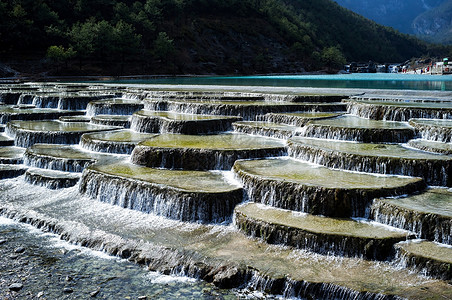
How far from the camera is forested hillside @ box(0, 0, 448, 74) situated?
68188mm

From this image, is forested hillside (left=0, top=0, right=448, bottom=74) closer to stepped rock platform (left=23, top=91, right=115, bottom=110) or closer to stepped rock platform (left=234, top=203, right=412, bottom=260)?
stepped rock platform (left=23, top=91, right=115, bottom=110)

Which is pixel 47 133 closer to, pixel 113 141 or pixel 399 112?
pixel 113 141

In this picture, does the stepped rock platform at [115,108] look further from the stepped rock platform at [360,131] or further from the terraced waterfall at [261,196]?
the stepped rock platform at [360,131]

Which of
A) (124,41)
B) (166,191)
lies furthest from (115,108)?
(124,41)

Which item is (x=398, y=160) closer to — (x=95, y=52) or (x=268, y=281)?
(x=268, y=281)

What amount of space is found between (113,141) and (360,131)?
9.37m

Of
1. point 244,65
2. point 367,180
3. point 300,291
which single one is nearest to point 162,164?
point 367,180

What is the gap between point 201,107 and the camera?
25.7m

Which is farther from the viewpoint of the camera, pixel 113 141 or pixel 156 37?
pixel 156 37

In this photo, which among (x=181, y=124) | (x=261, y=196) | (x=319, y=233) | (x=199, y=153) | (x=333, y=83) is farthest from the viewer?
(x=333, y=83)

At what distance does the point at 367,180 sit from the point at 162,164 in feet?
22.6

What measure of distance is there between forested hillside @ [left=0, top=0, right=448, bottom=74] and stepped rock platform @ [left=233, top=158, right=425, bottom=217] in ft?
178

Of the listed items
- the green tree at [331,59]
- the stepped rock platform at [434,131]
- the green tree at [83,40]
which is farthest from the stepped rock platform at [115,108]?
the green tree at [331,59]

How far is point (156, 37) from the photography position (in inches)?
3450
